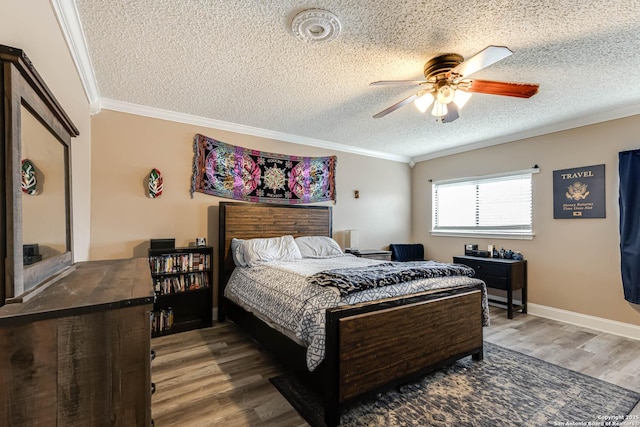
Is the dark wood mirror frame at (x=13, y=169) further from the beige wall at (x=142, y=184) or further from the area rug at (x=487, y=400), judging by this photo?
the beige wall at (x=142, y=184)

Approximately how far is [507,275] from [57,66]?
4878mm

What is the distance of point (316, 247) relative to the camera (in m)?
4.05

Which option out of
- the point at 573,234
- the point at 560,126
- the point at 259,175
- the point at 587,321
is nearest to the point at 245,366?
the point at 259,175

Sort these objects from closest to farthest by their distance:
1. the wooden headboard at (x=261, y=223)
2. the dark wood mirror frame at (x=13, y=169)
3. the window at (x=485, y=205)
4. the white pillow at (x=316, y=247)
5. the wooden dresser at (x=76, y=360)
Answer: the wooden dresser at (x=76, y=360) < the dark wood mirror frame at (x=13, y=169) < the wooden headboard at (x=261, y=223) < the white pillow at (x=316, y=247) < the window at (x=485, y=205)

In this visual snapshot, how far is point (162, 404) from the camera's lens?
2012mm

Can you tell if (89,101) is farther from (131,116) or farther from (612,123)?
(612,123)

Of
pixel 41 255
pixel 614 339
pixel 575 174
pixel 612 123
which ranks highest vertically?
pixel 612 123

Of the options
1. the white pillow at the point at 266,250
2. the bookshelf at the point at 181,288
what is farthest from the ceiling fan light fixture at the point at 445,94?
the bookshelf at the point at 181,288

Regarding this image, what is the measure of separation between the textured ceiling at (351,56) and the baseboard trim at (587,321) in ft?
7.75

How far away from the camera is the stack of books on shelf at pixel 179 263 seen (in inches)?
125

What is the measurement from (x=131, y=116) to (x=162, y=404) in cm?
295

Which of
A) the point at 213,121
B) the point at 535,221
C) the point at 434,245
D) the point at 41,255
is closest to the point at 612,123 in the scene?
the point at 535,221

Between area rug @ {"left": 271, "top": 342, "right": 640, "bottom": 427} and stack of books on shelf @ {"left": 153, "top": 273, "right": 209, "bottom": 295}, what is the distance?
5.21 ft

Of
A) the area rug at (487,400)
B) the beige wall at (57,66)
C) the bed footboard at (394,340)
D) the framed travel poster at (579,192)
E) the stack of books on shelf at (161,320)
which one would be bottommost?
the area rug at (487,400)
